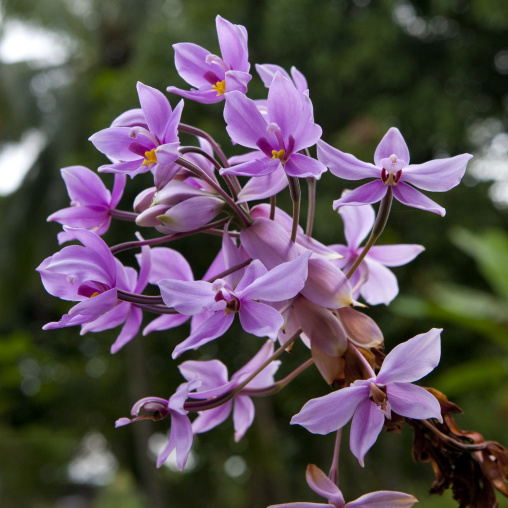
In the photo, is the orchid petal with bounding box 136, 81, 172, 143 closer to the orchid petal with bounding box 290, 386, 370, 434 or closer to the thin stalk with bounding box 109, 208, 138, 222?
the thin stalk with bounding box 109, 208, 138, 222

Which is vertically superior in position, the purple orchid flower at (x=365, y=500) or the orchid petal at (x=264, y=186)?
the orchid petal at (x=264, y=186)

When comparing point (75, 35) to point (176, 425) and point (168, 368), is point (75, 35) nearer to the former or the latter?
point (168, 368)

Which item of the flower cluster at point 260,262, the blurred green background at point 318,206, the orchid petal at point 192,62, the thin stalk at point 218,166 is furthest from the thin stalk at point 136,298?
the blurred green background at point 318,206

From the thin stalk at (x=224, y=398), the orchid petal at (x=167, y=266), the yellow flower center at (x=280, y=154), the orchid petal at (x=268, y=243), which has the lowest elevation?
the thin stalk at (x=224, y=398)

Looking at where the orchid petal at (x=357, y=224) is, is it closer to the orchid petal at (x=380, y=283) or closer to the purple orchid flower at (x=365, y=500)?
the orchid petal at (x=380, y=283)

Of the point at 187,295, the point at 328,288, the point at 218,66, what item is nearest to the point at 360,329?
the point at 328,288

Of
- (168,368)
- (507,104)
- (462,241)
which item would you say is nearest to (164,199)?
(462,241)

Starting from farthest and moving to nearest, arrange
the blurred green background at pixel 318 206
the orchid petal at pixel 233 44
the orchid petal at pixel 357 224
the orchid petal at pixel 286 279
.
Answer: the blurred green background at pixel 318 206 → the orchid petal at pixel 357 224 → the orchid petal at pixel 233 44 → the orchid petal at pixel 286 279
